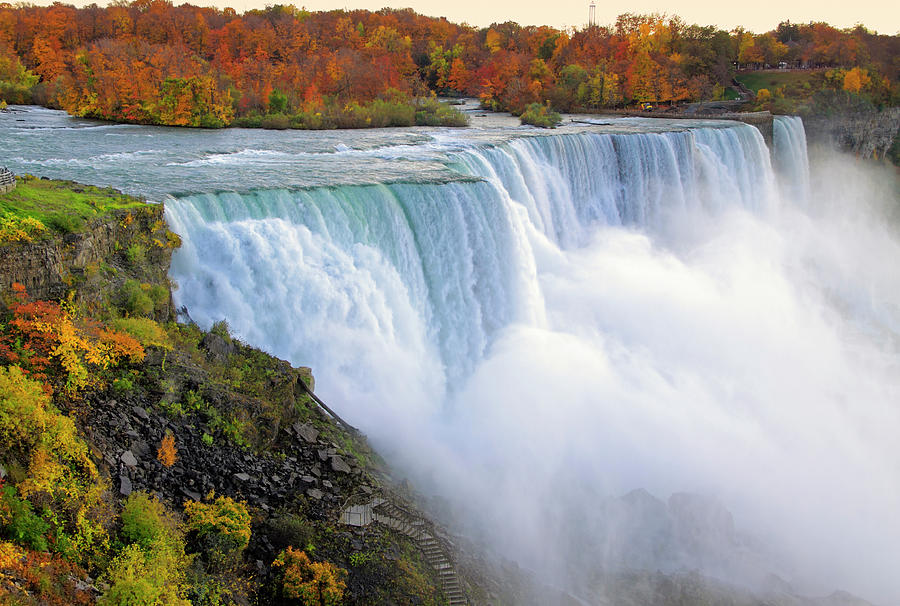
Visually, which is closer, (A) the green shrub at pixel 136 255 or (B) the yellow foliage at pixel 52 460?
(B) the yellow foliage at pixel 52 460

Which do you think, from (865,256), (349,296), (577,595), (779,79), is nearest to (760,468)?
(577,595)

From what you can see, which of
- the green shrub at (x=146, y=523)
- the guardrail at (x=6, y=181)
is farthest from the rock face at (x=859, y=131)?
the green shrub at (x=146, y=523)

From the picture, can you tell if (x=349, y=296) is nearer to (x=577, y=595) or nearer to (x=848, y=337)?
(x=577, y=595)

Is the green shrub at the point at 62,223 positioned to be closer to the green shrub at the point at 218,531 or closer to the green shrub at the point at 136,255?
the green shrub at the point at 136,255

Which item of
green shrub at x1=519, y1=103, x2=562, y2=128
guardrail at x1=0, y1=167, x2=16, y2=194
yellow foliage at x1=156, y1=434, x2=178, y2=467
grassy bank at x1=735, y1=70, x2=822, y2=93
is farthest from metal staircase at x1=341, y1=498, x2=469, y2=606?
grassy bank at x1=735, y1=70, x2=822, y2=93

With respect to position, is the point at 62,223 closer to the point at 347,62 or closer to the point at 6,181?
the point at 6,181
